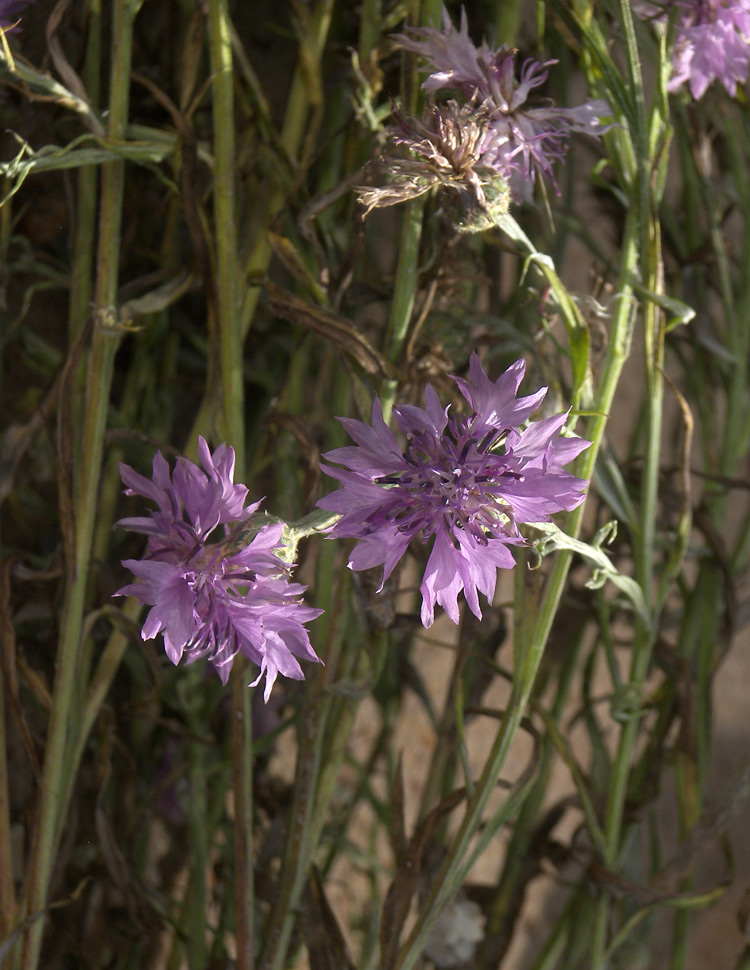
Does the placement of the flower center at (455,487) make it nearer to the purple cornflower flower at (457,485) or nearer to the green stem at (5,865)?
the purple cornflower flower at (457,485)

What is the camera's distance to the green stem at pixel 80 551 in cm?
42

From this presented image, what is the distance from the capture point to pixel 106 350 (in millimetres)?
424

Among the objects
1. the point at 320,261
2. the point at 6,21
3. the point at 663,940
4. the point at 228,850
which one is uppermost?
the point at 6,21

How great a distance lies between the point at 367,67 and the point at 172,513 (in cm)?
26

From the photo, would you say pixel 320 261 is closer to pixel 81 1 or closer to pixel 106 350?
pixel 106 350

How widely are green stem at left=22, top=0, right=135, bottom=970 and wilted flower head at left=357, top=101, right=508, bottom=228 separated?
164 millimetres

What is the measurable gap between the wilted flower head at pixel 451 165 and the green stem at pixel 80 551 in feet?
0.54

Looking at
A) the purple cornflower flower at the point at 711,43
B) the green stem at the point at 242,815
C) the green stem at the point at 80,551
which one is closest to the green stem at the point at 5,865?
the green stem at the point at 80,551

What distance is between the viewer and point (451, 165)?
12.3 inches

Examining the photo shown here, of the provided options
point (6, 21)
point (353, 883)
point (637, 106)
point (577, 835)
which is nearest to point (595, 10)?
point (637, 106)

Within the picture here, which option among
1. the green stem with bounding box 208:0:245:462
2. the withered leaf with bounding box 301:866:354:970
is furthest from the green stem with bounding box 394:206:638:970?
the green stem with bounding box 208:0:245:462

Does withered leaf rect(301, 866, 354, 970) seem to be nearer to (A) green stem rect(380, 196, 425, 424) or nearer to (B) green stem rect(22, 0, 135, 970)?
(B) green stem rect(22, 0, 135, 970)

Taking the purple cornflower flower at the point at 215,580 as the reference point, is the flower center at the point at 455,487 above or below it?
above

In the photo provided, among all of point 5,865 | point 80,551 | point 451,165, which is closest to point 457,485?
point 451,165
